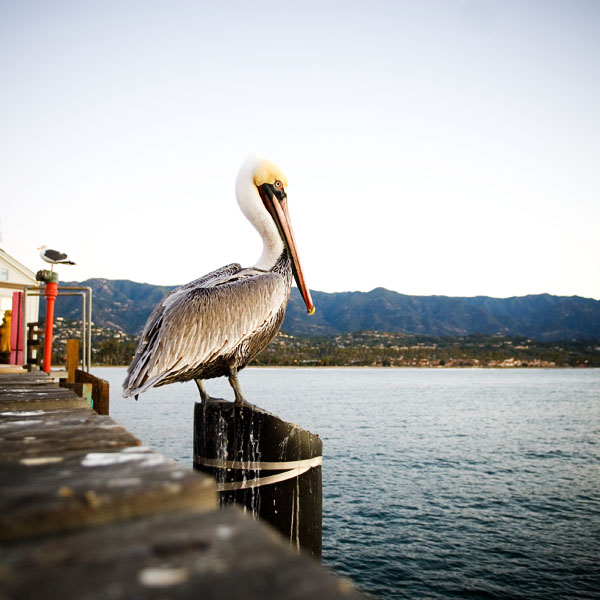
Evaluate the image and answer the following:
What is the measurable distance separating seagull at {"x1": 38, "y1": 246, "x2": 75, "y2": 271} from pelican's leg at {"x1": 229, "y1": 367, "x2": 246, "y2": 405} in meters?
8.82

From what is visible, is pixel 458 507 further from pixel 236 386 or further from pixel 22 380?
pixel 236 386

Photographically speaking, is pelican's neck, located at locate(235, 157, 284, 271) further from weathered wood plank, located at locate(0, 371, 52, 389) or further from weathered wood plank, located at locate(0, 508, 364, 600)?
weathered wood plank, located at locate(0, 508, 364, 600)

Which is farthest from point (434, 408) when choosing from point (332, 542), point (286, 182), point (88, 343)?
point (286, 182)

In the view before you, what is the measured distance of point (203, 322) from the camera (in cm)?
422

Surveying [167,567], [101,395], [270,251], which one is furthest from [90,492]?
[101,395]

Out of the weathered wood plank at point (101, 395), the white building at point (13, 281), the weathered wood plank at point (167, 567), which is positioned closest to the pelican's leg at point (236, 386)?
the weathered wood plank at point (167, 567)

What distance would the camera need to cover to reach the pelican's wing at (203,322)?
3.91m

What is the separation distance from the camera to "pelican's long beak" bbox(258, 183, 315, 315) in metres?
5.08

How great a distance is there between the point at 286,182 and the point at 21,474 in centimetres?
432

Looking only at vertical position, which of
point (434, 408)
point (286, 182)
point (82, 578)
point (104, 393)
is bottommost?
point (434, 408)

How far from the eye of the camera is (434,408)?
57656 millimetres

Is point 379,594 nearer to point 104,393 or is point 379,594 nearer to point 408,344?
point 104,393

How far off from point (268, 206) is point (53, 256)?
8.30 metres

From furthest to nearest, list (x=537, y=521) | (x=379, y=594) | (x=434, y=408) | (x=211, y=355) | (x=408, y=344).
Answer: (x=408, y=344) → (x=434, y=408) → (x=537, y=521) → (x=379, y=594) → (x=211, y=355)
